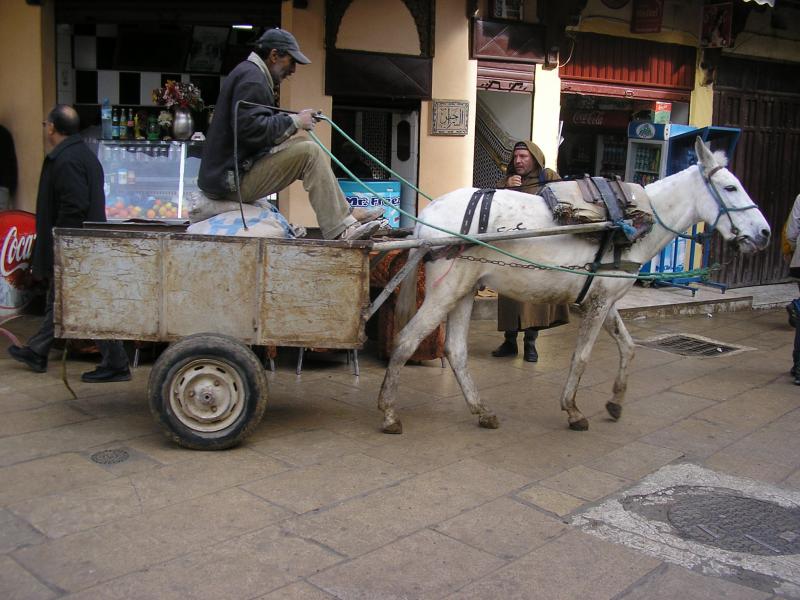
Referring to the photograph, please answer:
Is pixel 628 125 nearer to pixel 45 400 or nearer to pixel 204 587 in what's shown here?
pixel 45 400

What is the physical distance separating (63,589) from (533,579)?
2.03m

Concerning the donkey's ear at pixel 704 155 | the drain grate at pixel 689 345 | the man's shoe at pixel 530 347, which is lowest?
the drain grate at pixel 689 345

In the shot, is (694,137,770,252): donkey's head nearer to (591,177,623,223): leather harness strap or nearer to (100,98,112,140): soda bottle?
(591,177,623,223): leather harness strap

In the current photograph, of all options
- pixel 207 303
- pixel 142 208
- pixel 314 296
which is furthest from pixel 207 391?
pixel 142 208

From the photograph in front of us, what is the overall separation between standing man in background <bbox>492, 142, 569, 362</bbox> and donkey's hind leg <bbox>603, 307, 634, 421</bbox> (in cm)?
96

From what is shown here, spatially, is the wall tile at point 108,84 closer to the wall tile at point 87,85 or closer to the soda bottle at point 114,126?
the wall tile at point 87,85

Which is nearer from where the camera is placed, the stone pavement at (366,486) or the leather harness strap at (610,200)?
the stone pavement at (366,486)

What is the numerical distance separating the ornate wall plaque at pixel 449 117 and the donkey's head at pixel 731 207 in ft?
13.3

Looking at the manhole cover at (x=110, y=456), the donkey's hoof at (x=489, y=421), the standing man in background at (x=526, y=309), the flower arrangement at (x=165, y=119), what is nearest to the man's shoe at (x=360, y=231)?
the donkey's hoof at (x=489, y=421)

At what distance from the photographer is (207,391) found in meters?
5.04

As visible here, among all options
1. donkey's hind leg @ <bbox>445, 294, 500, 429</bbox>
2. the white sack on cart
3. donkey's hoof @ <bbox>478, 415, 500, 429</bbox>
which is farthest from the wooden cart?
donkey's hoof @ <bbox>478, 415, 500, 429</bbox>

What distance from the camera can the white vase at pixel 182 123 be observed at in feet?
26.9

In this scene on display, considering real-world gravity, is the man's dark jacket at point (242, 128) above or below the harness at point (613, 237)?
above

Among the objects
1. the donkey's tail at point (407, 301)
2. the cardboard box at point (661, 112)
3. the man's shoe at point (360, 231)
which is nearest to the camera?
the man's shoe at point (360, 231)
